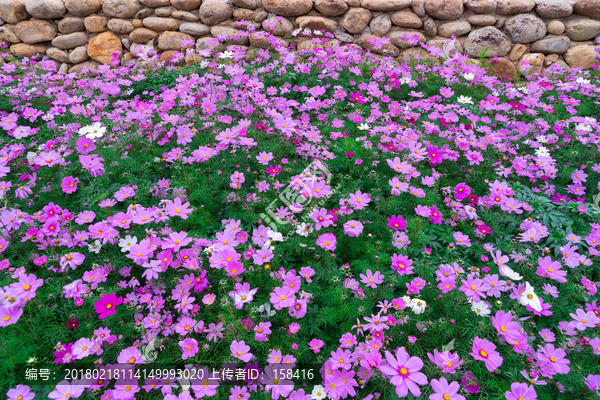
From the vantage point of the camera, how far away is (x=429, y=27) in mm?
5812

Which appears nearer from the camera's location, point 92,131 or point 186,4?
point 92,131

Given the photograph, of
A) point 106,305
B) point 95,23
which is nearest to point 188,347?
point 106,305

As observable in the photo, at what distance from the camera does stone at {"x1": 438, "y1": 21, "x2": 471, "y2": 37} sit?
19.1 feet

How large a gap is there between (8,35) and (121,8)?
7.61 feet

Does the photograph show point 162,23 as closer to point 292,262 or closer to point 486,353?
point 292,262

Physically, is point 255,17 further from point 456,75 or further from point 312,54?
point 456,75

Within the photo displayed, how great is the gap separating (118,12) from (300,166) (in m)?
5.85

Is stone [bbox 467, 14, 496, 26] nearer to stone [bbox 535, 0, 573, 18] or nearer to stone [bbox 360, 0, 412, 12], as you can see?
stone [bbox 535, 0, 573, 18]

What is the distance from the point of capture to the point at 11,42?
251 inches

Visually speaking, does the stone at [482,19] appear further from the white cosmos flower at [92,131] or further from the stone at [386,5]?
the white cosmos flower at [92,131]

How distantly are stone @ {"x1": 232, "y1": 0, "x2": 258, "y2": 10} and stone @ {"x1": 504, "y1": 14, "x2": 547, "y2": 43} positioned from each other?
4.58 meters

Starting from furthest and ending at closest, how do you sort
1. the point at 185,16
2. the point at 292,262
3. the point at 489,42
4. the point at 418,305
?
the point at 185,16 → the point at 489,42 → the point at 292,262 → the point at 418,305

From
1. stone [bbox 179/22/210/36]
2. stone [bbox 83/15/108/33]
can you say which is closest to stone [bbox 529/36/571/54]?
stone [bbox 179/22/210/36]

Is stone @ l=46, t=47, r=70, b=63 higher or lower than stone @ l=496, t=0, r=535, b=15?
lower
